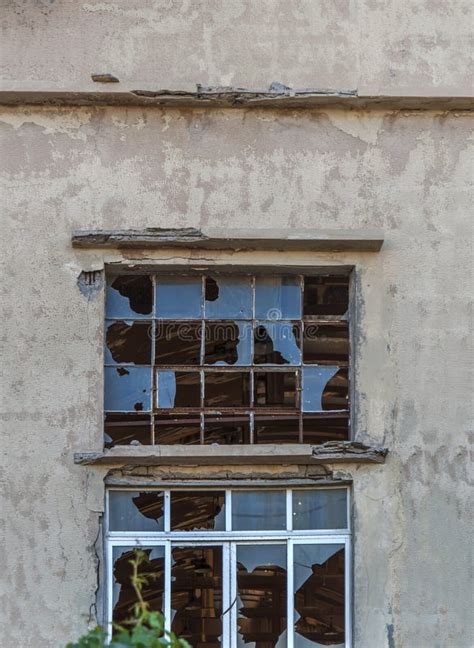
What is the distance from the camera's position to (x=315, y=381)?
23.9ft

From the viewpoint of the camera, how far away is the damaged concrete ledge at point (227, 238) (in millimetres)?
7078

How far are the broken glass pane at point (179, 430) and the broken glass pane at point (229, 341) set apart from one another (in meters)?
0.45

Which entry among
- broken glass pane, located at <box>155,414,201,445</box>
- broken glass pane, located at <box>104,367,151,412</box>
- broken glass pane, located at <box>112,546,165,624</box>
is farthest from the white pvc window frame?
broken glass pane, located at <box>104,367,151,412</box>

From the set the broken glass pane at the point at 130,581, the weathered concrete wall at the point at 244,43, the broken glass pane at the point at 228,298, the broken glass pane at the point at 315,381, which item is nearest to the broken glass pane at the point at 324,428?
the broken glass pane at the point at 315,381

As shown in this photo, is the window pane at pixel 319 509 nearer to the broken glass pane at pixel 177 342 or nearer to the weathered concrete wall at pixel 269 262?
the weathered concrete wall at pixel 269 262

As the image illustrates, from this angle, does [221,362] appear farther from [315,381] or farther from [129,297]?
[129,297]

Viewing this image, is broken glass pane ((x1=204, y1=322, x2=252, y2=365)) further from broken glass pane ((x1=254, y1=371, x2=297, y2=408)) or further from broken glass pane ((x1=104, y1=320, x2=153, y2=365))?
broken glass pane ((x1=104, y1=320, x2=153, y2=365))

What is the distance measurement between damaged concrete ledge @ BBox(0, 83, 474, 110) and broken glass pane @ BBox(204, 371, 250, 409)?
1827mm

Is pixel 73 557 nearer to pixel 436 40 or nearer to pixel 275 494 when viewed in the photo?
pixel 275 494

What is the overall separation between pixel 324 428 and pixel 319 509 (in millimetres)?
546

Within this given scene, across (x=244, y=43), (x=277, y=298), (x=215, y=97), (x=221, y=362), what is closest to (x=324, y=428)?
(x=221, y=362)

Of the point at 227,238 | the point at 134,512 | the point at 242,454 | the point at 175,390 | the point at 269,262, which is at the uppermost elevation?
the point at 227,238

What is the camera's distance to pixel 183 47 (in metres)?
7.29

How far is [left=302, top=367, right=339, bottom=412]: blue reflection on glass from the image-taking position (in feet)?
23.9
